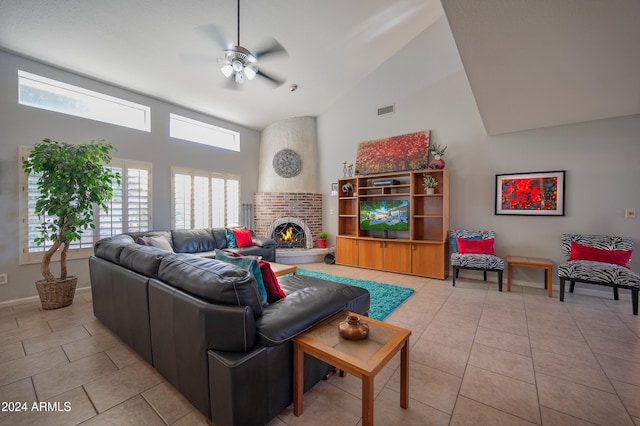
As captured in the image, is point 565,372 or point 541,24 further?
point 541,24

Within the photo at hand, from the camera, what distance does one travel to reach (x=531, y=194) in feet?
12.9

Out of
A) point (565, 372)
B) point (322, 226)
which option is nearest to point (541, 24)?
point (565, 372)

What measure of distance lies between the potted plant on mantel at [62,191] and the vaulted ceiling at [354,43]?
1355 mm

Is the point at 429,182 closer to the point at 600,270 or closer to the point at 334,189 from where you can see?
the point at 334,189

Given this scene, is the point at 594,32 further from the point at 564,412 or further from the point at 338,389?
the point at 338,389

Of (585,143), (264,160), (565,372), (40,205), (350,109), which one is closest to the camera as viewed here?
(565,372)

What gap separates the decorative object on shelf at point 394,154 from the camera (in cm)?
479

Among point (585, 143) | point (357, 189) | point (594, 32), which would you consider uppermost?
point (594, 32)

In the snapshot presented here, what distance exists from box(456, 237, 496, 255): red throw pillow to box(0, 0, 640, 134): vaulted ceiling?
A: 5.96ft

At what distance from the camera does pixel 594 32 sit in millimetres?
2188

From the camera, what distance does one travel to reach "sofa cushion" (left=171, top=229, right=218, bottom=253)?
14.5ft

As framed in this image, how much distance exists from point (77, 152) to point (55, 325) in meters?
1.99

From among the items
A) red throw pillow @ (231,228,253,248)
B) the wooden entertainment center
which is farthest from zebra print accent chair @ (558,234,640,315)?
red throw pillow @ (231,228,253,248)

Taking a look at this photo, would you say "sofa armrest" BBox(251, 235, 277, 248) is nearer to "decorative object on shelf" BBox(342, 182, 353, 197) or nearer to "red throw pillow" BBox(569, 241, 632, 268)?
"decorative object on shelf" BBox(342, 182, 353, 197)
